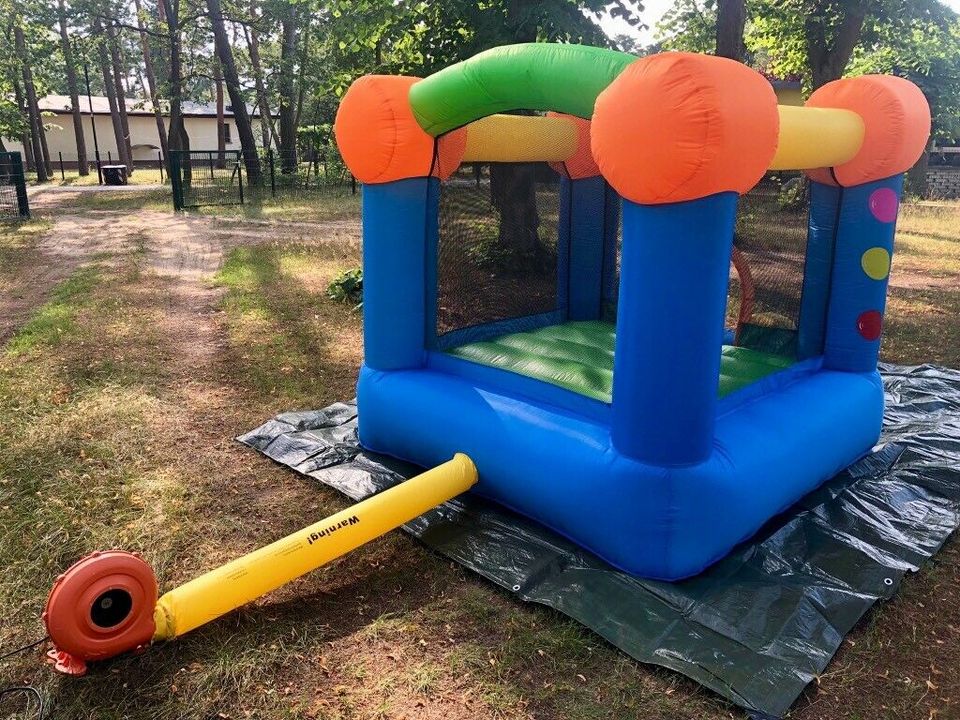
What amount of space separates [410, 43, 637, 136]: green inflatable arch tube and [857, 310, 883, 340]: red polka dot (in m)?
1.94

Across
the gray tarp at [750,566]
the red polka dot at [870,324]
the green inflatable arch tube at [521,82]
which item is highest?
the green inflatable arch tube at [521,82]

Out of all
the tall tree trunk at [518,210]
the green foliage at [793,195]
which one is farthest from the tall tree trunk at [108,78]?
the green foliage at [793,195]

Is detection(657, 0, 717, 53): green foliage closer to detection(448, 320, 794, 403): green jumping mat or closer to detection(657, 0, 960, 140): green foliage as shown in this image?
detection(657, 0, 960, 140): green foliage

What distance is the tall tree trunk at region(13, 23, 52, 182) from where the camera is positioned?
24125mm

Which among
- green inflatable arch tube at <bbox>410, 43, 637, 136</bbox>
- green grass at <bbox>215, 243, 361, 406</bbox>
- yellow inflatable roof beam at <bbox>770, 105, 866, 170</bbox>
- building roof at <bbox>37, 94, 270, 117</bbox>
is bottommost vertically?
green grass at <bbox>215, 243, 361, 406</bbox>

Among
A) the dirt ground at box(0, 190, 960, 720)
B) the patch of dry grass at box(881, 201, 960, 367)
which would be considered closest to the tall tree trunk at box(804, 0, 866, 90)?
the patch of dry grass at box(881, 201, 960, 367)

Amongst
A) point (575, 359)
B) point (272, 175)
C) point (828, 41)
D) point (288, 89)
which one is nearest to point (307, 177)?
point (272, 175)

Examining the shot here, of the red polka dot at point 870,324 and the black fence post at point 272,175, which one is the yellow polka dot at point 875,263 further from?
the black fence post at point 272,175

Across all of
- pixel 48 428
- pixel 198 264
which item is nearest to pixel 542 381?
pixel 48 428

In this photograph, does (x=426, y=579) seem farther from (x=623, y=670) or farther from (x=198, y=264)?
(x=198, y=264)

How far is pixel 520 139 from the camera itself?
403cm

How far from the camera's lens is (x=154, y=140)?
1506 inches

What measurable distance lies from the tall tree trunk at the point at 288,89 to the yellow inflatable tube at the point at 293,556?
19720 mm

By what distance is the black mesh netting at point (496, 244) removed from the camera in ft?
13.4
